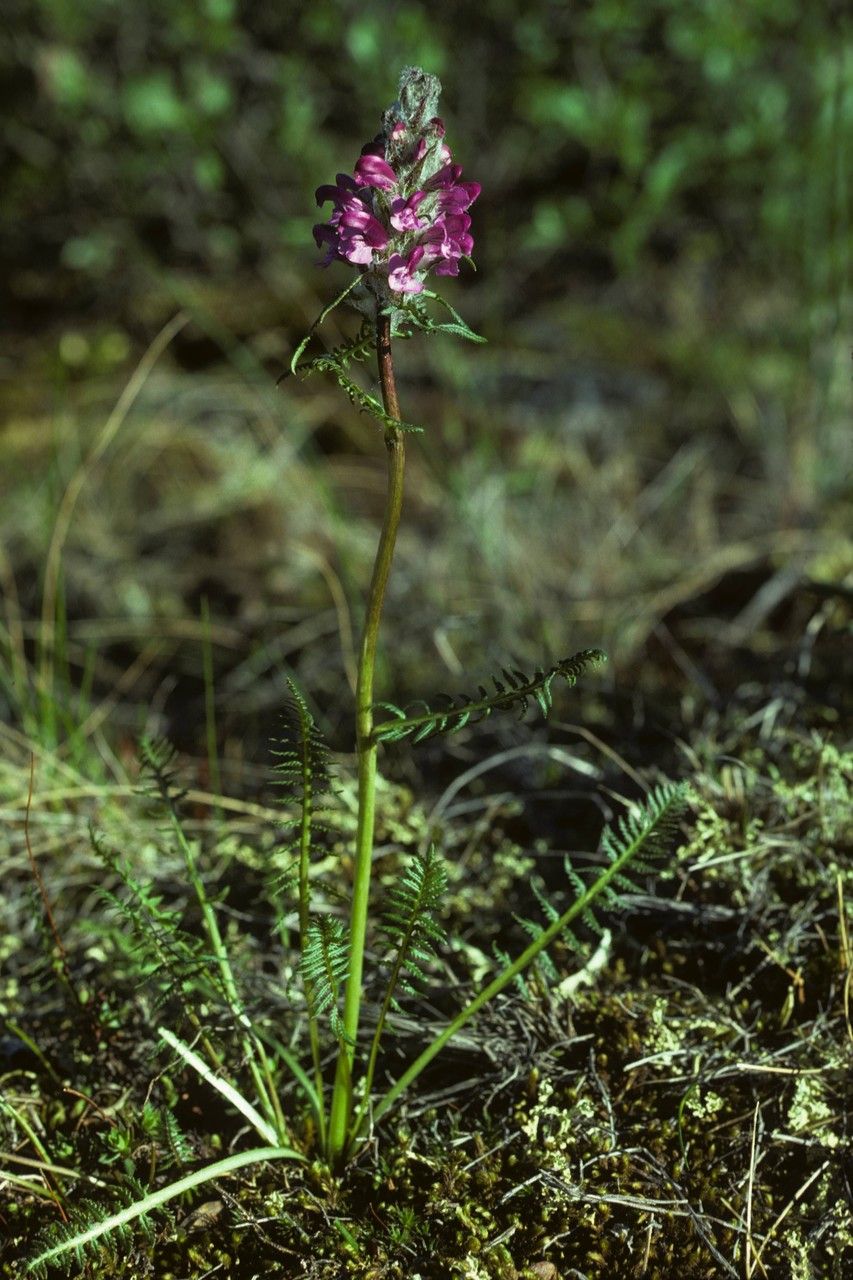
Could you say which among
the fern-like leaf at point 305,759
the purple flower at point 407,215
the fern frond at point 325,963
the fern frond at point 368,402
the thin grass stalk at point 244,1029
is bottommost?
the thin grass stalk at point 244,1029

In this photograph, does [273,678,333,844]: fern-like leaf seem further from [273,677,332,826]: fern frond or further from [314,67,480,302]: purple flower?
[314,67,480,302]: purple flower

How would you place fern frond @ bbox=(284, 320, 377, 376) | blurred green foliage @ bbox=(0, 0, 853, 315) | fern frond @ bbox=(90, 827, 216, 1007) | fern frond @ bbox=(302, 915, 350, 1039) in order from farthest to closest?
blurred green foliage @ bbox=(0, 0, 853, 315)
fern frond @ bbox=(90, 827, 216, 1007)
fern frond @ bbox=(302, 915, 350, 1039)
fern frond @ bbox=(284, 320, 377, 376)

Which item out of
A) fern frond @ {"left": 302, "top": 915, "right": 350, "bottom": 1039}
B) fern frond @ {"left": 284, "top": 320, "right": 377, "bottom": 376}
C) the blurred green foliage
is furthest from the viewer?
the blurred green foliage

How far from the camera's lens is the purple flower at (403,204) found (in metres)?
1.37

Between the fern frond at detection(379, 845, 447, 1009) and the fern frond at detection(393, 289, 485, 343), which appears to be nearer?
the fern frond at detection(393, 289, 485, 343)

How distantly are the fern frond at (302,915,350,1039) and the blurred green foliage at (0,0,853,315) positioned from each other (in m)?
3.55

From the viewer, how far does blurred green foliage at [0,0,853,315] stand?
445 cm

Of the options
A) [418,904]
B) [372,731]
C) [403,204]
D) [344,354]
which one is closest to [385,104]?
[403,204]

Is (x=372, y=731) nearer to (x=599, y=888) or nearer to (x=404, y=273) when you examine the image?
(x=599, y=888)

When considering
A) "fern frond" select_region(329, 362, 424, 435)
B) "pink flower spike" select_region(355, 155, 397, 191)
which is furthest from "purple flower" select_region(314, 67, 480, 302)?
"fern frond" select_region(329, 362, 424, 435)

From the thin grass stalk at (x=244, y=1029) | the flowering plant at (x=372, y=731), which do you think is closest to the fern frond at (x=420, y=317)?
the flowering plant at (x=372, y=731)

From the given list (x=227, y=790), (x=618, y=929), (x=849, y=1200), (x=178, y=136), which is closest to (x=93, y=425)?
(x=178, y=136)

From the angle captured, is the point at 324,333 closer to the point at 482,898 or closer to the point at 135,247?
the point at 135,247

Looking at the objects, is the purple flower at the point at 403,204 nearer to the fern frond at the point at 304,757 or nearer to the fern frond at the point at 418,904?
the fern frond at the point at 304,757
